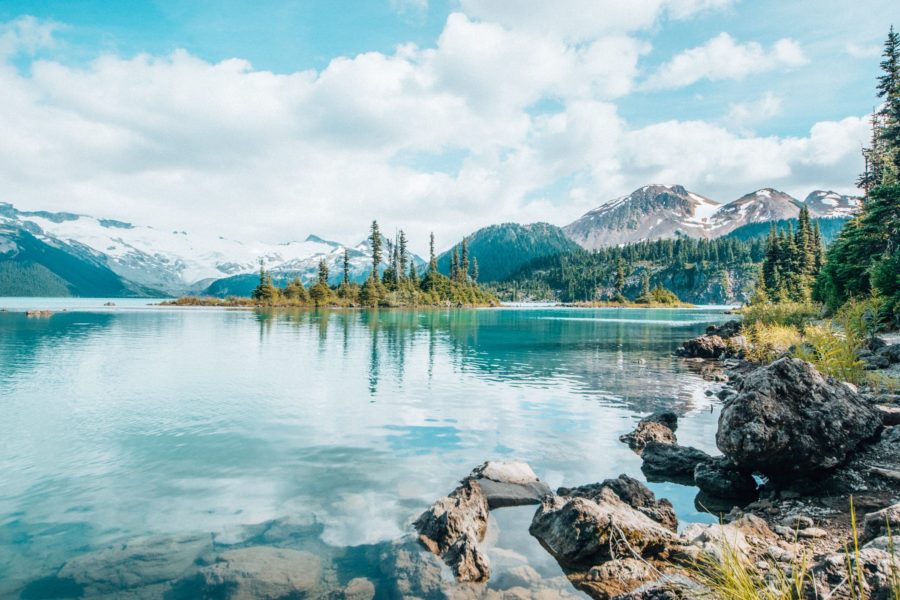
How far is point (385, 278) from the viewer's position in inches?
6368

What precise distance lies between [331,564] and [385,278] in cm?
15330

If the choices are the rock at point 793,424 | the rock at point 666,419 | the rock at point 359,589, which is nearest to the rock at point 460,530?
the rock at point 359,589

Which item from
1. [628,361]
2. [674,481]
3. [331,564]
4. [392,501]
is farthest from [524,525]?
[628,361]

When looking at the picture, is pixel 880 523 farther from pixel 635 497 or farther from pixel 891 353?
pixel 891 353

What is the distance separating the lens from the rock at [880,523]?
25.1 feet

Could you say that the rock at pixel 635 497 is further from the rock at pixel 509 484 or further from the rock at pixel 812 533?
the rock at pixel 812 533

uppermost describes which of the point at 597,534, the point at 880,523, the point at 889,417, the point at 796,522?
the point at 889,417

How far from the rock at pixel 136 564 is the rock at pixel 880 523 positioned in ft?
39.6

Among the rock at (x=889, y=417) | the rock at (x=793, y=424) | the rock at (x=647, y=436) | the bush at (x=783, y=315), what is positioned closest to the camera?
the rock at (x=793, y=424)

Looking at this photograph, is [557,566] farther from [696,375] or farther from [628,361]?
[628,361]

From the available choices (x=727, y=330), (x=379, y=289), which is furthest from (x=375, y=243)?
(x=727, y=330)

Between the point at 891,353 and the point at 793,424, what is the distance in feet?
57.5

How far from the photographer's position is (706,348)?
4588 centimetres

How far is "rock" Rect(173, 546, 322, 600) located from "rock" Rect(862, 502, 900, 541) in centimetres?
929
